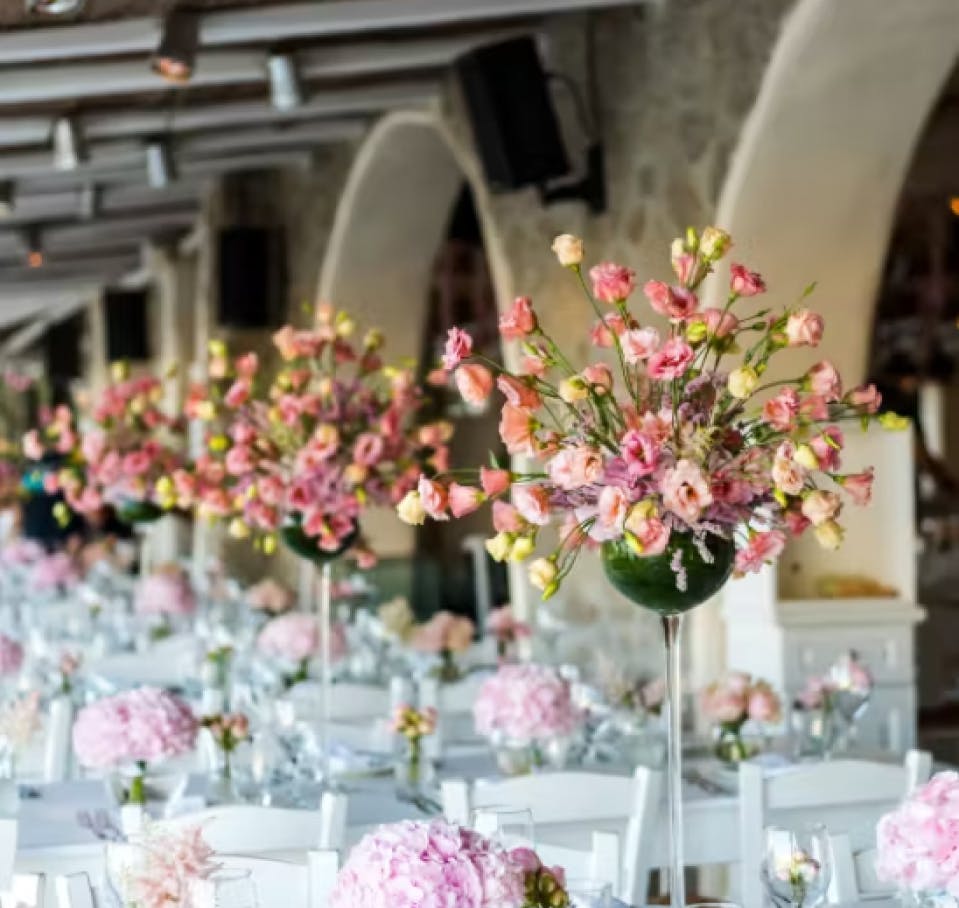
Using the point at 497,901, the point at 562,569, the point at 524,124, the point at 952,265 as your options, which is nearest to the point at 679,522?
the point at 562,569

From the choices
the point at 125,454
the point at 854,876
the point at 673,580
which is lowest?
the point at 854,876

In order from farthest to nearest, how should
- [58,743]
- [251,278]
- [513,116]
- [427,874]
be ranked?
1. [251,278]
2. [513,116]
3. [58,743]
4. [427,874]

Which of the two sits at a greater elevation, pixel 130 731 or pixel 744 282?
pixel 744 282

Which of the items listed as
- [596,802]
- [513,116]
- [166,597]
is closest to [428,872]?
[596,802]

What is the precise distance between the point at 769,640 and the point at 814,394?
3024 mm

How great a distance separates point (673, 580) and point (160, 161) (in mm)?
5871

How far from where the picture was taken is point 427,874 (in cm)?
205

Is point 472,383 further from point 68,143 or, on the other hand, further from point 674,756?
point 68,143

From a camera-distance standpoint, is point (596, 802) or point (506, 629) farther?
point (506, 629)

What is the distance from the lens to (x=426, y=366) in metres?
10.8

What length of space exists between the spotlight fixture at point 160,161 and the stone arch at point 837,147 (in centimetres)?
311

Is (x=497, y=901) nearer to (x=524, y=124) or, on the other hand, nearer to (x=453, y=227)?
(x=524, y=124)

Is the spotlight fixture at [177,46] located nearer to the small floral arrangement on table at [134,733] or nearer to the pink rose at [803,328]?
the small floral arrangement on table at [134,733]

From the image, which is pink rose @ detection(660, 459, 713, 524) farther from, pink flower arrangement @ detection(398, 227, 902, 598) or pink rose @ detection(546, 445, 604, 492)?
pink rose @ detection(546, 445, 604, 492)
